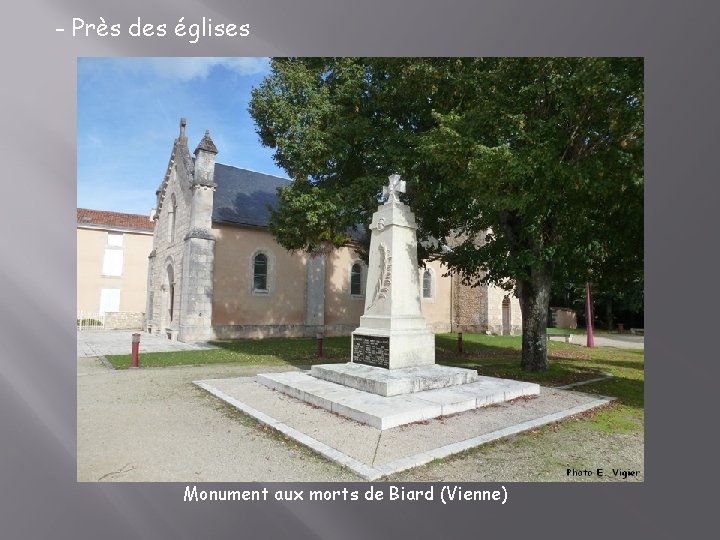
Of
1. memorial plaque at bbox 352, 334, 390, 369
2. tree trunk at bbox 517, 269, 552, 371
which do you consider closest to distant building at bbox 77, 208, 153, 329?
memorial plaque at bbox 352, 334, 390, 369

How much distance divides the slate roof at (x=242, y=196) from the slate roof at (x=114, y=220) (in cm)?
734

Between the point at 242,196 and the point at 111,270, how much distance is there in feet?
29.2

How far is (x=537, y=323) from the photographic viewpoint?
1059cm

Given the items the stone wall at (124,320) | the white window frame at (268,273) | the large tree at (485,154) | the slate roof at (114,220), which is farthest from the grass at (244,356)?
the slate roof at (114,220)

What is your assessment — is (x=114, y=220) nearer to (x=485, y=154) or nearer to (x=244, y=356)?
(x=244, y=356)

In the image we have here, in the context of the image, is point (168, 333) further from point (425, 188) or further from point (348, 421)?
point (348, 421)

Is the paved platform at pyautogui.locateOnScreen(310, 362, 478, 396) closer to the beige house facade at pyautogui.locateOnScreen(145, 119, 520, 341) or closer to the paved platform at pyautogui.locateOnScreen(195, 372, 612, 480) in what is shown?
the paved platform at pyautogui.locateOnScreen(195, 372, 612, 480)

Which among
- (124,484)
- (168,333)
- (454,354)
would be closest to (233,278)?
(168,333)

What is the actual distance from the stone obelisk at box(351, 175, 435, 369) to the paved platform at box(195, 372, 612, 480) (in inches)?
62.0

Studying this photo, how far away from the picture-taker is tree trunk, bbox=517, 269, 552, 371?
1047 cm

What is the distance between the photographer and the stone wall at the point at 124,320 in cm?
2372

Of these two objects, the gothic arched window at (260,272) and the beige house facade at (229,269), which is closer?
the beige house facade at (229,269)

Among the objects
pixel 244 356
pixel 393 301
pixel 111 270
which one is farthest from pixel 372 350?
pixel 111 270

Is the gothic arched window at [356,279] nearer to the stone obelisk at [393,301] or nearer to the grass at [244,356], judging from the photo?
the grass at [244,356]
